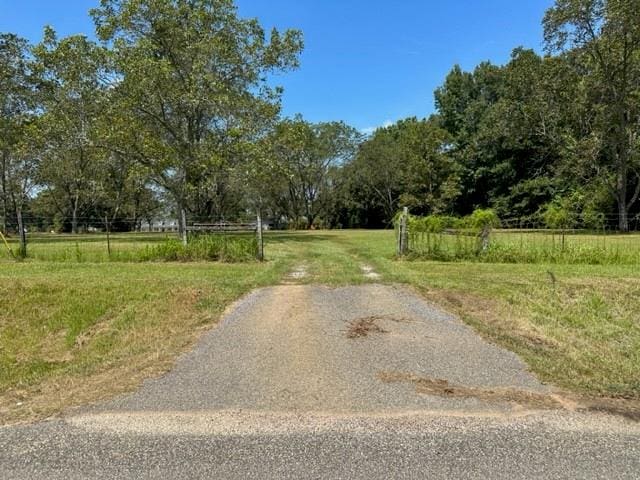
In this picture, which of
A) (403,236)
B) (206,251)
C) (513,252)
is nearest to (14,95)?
(206,251)

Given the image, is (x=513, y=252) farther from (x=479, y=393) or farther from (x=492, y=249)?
(x=479, y=393)

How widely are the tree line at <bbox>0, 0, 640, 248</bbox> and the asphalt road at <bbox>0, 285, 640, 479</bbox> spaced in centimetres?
995

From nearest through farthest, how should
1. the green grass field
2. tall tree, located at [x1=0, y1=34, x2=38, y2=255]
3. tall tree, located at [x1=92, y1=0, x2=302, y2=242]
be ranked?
the green grass field
tall tree, located at [x1=92, y1=0, x2=302, y2=242]
tall tree, located at [x1=0, y1=34, x2=38, y2=255]

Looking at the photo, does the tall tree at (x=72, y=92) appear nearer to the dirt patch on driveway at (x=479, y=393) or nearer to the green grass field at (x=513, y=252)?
the green grass field at (x=513, y=252)

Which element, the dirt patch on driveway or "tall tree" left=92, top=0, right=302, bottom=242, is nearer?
the dirt patch on driveway

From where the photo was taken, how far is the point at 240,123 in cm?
2286

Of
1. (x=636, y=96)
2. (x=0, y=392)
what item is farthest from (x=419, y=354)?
(x=636, y=96)

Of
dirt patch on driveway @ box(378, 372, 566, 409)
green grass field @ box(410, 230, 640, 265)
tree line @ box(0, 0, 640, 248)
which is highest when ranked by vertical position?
tree line @ box(0, 0, 640, 248)

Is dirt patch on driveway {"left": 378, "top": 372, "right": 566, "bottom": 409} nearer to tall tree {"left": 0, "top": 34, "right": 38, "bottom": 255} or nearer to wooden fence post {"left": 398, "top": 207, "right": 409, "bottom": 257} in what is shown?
wooden fence post {"left": 398, "top": 207, "right": 409, "bottom": 257}

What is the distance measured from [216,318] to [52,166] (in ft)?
108

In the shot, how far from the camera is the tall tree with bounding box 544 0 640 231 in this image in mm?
26578

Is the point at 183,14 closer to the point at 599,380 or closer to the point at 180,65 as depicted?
the point at 180,65

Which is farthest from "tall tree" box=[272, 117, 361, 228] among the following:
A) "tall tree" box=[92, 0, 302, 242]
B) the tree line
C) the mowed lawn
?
the mowed lawn

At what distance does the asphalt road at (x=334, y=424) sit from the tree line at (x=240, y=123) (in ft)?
32.6
